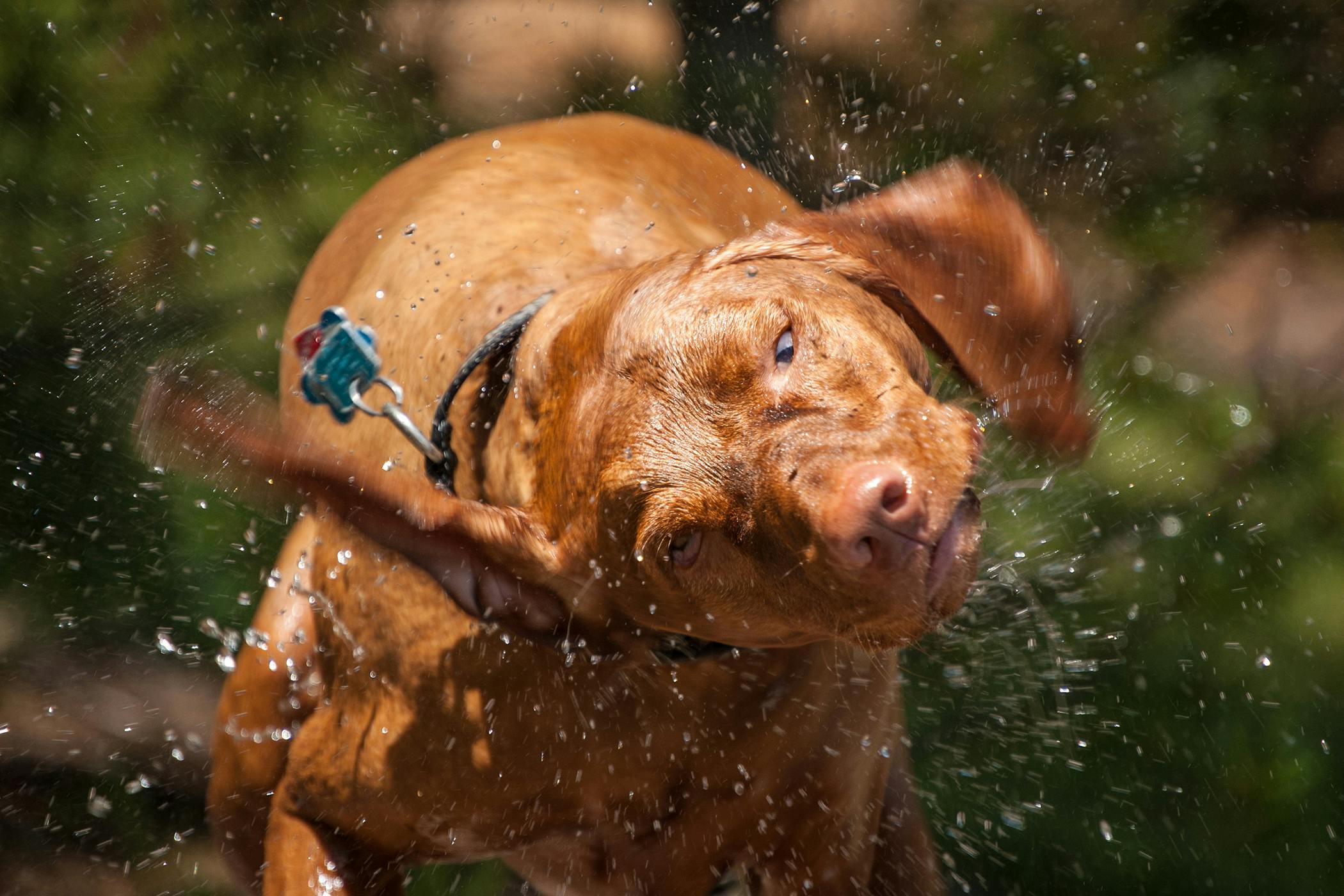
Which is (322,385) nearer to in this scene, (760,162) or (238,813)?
(238,813)

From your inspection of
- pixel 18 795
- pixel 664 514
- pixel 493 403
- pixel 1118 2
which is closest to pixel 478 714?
pixel 493 403

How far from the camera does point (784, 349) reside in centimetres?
209

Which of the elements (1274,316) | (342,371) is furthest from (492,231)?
(1274,316)

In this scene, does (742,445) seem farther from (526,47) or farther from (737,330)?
(526,47)

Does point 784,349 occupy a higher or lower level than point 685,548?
higher

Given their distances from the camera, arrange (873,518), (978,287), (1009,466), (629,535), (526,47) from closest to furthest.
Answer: (873,518) < (629,535) < (978,287) < (1009,466) < (526,47)

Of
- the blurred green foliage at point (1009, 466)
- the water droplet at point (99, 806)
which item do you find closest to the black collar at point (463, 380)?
the blurred green foliage at point (1009, 466)

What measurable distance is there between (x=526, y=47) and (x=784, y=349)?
152 inches

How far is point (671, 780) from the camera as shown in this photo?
2.65 m

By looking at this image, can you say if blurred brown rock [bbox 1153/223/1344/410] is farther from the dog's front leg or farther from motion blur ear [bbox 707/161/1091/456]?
the dog's front leg

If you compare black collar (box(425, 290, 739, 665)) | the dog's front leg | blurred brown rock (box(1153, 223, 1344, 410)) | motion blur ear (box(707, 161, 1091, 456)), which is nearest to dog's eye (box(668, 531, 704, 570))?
black collar (box(425, 290, 739, 665))

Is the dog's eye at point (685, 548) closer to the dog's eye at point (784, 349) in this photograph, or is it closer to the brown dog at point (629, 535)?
the brown dog at point (629, 535)

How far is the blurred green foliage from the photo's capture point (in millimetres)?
4402

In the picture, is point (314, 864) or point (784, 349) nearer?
point (784, 349)
